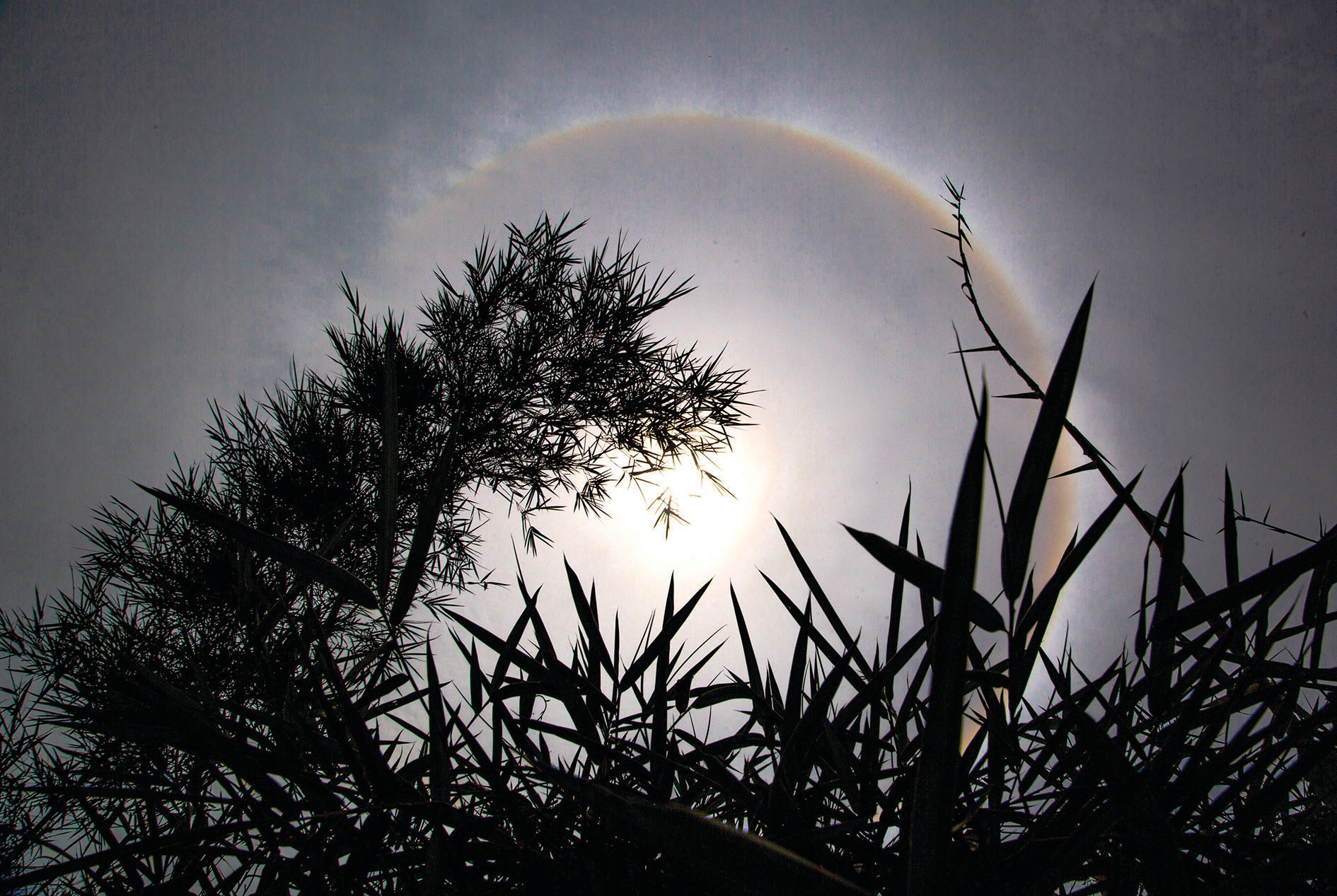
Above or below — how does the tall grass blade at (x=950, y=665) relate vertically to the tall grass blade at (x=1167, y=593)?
below

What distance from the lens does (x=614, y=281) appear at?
2930 mm

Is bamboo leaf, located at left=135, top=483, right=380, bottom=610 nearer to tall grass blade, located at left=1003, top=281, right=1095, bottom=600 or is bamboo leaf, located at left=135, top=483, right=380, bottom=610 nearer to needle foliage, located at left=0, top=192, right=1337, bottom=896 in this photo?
needle foliage, located at left=0, top=192, right=1337, bottom=896

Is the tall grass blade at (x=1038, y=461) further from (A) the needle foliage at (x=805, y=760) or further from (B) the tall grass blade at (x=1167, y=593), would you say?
(B) the tall grass blade at (x=1167, y=593)

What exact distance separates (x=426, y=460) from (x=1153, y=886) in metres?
2.64

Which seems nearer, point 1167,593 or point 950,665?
point 950,665

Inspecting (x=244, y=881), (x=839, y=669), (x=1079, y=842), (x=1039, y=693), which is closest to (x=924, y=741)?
(x=1079, y=842)

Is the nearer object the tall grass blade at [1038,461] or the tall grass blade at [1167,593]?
the tall grass blade at [1038,461]

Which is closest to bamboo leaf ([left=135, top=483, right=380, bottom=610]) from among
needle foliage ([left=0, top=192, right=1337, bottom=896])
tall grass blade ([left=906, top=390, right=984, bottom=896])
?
needle foliage ([left=0, top=192, right=1337, bottom=896])

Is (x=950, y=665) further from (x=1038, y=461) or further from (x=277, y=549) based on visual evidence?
(x=277, y=549)

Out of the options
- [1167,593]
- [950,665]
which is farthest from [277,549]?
[1167,593]

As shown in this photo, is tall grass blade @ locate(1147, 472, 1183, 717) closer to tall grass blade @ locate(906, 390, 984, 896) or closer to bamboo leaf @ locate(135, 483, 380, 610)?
tall grass blade @ locate(906, 390, 984, 896)

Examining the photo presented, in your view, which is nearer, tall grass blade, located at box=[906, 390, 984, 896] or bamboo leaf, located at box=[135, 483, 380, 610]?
tall grass blade, located at box=[906, 390, 984, 896]

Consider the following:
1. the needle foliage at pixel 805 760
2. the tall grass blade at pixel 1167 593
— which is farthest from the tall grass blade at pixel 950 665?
the tall grass blade at pixel 1167 593

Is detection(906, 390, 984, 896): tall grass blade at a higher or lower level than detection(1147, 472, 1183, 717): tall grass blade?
lower
